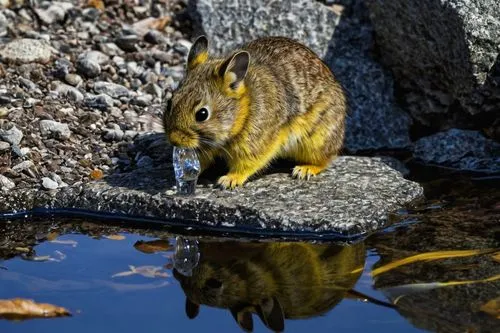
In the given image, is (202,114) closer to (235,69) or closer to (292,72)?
(235,69)

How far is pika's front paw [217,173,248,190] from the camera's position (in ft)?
21.9

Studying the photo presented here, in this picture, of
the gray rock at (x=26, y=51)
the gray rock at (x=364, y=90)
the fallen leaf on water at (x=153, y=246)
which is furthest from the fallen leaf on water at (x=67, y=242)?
the gray rock at (x=364, y=90)

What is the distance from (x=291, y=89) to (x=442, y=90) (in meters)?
1.65

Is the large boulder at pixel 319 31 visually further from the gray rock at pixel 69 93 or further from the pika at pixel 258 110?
the gray rock at pixel 69 93

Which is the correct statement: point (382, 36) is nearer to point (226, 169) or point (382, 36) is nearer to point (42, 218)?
point (226, 169)

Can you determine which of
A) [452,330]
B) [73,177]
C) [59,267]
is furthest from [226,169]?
[452,330]

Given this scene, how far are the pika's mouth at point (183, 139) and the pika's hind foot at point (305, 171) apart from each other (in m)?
0.86

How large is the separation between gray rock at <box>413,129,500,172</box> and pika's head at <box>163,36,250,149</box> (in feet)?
6.15

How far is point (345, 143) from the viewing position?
27.0ft

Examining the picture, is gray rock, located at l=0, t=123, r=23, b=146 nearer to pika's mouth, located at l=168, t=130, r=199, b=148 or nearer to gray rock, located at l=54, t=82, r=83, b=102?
gray rock, located at l=54, t=82, r=83, b=102

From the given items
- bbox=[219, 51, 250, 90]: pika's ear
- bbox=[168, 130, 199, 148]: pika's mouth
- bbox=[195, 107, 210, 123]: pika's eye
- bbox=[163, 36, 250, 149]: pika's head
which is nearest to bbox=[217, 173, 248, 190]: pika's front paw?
bbox=[163, 36, 250, 149]: pika's head

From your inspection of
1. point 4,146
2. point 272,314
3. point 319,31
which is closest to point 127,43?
→ point 319,31

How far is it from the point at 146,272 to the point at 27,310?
81cm

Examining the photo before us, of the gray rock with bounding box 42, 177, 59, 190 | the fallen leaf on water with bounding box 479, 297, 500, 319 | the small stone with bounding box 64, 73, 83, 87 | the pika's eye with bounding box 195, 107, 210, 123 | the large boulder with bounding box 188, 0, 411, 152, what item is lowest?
the gray rock with bounding box 42, 177, 59, 190
